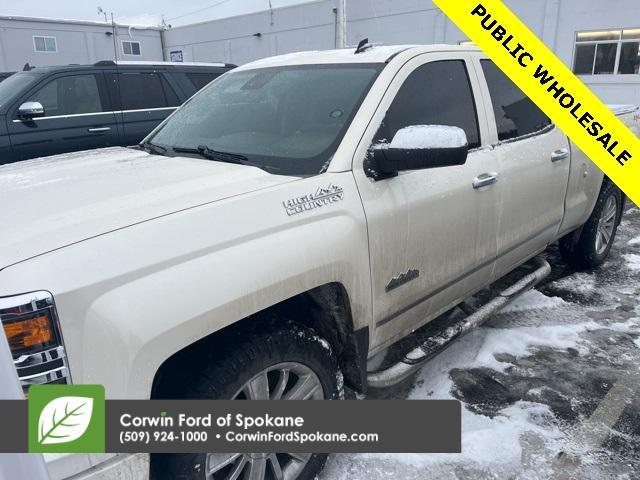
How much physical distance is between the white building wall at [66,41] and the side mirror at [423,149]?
3204 cm

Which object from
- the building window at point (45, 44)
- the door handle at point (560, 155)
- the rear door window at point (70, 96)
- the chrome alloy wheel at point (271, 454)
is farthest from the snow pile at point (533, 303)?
the building window at point (45, 44)

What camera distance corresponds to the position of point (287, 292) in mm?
2020

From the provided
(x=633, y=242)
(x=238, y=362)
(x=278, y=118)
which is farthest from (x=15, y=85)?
(x=633, y=242)

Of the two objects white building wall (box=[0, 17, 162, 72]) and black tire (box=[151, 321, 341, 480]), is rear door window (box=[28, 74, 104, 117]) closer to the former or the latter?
black tire (box=[151, 321, 341, 480])

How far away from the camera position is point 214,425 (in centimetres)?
182

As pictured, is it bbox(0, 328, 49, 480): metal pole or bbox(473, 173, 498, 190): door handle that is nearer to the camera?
bbox(0, 328, 49, 480): metal pole

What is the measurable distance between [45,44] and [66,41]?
3.74 ft

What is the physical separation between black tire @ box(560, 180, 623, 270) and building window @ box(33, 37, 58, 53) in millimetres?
32403

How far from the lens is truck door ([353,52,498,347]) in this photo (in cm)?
245

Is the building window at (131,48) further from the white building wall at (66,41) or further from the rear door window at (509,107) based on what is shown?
the rear door window at (509,107)

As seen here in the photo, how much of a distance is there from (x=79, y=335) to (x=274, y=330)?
2.34ft

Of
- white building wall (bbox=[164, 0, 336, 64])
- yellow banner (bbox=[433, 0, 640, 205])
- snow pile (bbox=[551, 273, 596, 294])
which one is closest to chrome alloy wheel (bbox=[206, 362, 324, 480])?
yellow banner (bbox=[433, 0, 640, 205])

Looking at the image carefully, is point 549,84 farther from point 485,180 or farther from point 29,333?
point 29,333

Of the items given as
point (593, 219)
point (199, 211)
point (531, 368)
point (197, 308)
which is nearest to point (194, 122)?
point (199, 211)
